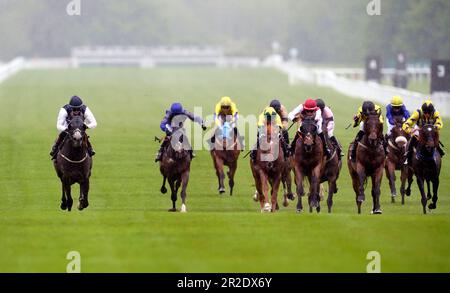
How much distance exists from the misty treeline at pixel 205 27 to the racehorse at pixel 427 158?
6328 cm

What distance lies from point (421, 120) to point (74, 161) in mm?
5630

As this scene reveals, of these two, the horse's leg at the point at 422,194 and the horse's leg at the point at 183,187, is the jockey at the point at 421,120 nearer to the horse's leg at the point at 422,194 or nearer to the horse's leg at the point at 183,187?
the horse's leg at the point at 422,194

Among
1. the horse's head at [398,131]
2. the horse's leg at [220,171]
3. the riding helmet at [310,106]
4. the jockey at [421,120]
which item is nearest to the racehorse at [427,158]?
the jockey at [421,120]

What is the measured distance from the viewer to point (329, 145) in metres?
23.6

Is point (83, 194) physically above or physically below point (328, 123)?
below

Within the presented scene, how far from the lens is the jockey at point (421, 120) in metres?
22.9

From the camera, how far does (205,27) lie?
141625 millimetres

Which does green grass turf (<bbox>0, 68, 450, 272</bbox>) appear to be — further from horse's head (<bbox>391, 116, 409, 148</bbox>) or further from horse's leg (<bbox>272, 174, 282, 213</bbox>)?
horse's head (<bbox>391, 116, 409, 148</bbox>)

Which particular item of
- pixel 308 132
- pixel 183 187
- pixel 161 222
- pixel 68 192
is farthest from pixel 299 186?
pixel 68 192

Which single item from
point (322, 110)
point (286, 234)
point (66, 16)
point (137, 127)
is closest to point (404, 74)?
point (137, 127)

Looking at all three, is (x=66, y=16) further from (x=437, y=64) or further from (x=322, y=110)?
(x=322, y=110)

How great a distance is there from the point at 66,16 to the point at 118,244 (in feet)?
→ 334

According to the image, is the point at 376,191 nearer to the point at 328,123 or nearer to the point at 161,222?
the point at 328,123

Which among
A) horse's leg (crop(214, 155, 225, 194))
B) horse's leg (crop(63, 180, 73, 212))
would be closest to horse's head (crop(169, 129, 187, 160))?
horse's leg (crop(63, 180, 73, 212))
